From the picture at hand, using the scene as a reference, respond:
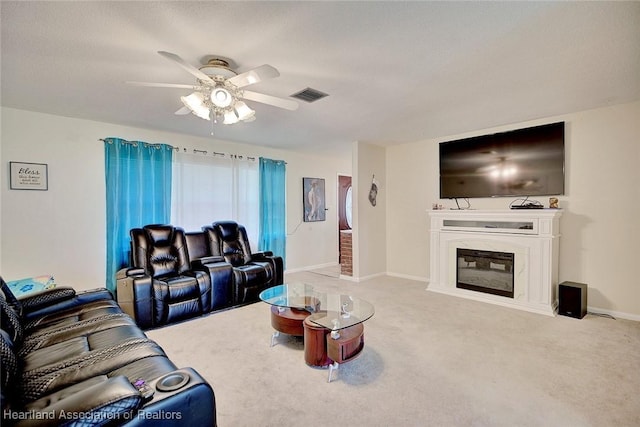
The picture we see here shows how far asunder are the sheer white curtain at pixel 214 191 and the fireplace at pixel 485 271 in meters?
3.33

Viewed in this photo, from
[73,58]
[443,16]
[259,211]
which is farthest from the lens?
[259,211]

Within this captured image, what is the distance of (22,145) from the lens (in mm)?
3359

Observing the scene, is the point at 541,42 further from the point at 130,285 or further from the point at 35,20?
the point at 130,285

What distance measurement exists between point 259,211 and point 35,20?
12.2 ft

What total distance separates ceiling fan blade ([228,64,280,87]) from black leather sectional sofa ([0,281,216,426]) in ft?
5.58

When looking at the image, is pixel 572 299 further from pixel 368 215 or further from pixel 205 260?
pixel 205 260

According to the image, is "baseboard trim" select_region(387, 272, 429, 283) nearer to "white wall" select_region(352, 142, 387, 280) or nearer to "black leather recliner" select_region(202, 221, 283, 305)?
"white wall" select_region(352, 142, 387, 280)

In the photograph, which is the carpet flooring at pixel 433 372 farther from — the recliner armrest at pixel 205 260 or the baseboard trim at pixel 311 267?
the baseboard trim at pixel 311 267

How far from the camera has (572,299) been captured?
3.33 metres

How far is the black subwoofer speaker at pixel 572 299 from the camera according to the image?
3291 millimetres

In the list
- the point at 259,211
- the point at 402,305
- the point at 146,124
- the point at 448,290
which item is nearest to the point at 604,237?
the point at 448,290

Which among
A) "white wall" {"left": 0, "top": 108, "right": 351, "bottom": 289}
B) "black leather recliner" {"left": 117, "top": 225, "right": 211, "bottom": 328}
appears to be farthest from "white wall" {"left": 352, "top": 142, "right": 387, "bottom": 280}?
"white wall" {"left": 0, "top": 108, "right": 351, "bottom": 289}

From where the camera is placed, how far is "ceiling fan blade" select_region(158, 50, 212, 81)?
1694 mm

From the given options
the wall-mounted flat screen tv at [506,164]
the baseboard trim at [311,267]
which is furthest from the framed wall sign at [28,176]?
the wall-mounted flat screen tv at [506,164]
